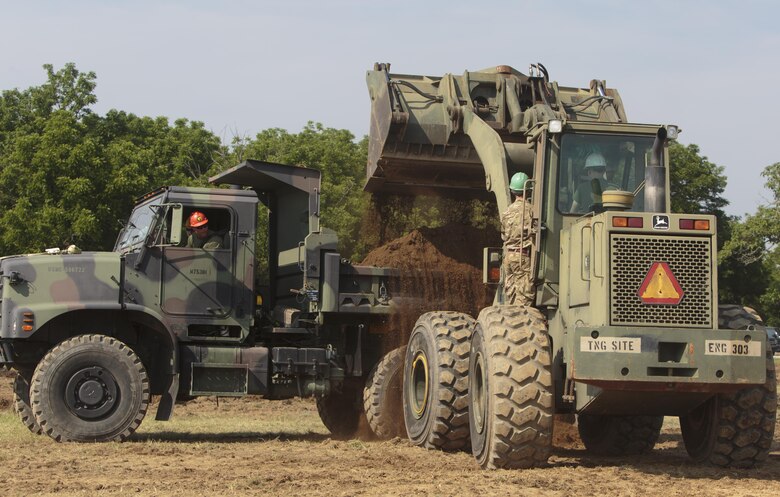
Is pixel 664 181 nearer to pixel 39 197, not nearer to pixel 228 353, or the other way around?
pixel 228 353

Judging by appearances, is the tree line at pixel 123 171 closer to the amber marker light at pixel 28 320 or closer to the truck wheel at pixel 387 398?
the truck wheel at pixel 387 398

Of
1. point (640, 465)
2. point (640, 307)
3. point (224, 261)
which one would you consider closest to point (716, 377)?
point (640, 307)

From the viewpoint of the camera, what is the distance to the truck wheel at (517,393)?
974cm

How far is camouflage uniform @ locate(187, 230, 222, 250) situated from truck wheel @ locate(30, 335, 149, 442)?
1.58 meters

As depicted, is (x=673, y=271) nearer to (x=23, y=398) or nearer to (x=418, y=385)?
(x=418, y=385)

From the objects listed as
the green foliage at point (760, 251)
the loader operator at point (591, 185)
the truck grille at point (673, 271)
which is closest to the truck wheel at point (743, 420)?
the truck grille at point (673, 271)

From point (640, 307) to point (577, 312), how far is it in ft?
2.69

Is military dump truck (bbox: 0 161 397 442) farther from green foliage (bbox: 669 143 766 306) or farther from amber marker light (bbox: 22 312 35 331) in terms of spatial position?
green foliage (bbox: 669 143 766 306)

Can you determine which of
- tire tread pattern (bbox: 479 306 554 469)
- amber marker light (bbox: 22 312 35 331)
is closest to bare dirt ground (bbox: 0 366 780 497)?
tire tread pattern (bbox: 479 306 554 469)

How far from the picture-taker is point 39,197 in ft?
94.3

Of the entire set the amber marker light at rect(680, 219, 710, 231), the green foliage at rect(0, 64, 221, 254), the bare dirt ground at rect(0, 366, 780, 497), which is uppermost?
the green foliage at rect(0, 64, 221, 254)

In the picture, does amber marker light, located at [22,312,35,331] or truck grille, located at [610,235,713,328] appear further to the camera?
amber marker light, located at [22,312,35,331]

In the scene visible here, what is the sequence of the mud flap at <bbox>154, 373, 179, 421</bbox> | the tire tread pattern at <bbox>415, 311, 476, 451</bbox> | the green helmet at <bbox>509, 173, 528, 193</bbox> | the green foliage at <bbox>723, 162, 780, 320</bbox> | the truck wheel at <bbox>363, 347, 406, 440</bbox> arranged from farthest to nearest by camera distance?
the green foliage at <bbox>723, 162, 780, 320</bbox> → the truck wheel at <bbox>363, 347, 406, 440</bbox> → the mud flap at <bbox>154, 373, 179, 421</bbox> → the tire tread pattern at <bbox>415, 311, 476, 451</bbox> → the green helmet at <bbox>509, 173, 528, 193</bbox>

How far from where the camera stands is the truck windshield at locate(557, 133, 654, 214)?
10.9 meters
